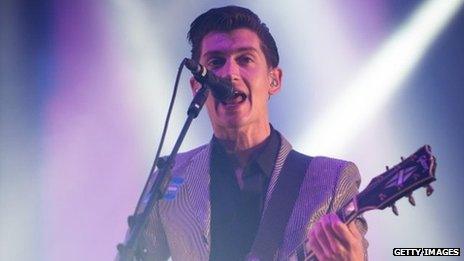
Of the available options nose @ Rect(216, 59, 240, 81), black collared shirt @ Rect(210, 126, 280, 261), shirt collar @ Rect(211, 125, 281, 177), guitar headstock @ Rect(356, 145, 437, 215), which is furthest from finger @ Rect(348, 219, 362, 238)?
nose @ Rect(216, 59, 240, 81)

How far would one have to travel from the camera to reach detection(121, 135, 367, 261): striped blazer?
296 cm

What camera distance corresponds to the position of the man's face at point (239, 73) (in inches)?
127

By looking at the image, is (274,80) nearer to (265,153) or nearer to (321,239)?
(265,153)

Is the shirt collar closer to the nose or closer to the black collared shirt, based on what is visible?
the black collared shirt

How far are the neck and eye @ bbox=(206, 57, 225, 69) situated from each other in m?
0.37

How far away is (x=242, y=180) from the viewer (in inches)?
129

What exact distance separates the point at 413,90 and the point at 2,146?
327 cm

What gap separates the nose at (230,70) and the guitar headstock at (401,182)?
102cm

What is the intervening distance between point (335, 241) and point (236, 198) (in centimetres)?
80

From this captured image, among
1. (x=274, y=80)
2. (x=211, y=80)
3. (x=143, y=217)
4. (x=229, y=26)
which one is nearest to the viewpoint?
(x=143, y=217)

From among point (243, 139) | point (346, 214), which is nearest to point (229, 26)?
point (243, 139)

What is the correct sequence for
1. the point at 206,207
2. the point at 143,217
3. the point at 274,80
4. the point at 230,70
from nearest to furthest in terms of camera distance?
the point at 143,217, the point at 206,207, the point at 230,70, the point at 274,80

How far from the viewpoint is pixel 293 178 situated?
3186 mm

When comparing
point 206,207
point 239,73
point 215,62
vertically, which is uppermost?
point 215,62
